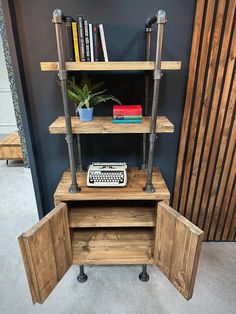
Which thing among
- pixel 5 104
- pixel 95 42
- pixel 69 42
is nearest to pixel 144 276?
pixel 95 42

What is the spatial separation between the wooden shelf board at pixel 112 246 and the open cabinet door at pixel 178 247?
0.16 m

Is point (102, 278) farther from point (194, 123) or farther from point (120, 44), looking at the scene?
point (120, 44)

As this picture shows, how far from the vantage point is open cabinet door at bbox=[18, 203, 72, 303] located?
3.55 ft

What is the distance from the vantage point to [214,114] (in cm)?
158

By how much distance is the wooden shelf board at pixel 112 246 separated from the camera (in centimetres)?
151

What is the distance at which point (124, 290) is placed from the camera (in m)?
1.62

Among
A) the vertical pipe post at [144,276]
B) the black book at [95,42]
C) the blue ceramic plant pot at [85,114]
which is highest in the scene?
the black book at [95,42]

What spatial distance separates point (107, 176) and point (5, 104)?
167 inches

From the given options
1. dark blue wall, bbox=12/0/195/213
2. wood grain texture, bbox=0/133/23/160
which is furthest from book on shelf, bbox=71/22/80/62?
wood grain texture, bbox=0/133/23/160

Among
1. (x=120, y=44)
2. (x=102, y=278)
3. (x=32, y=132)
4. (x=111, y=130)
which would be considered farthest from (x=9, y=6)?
(x=102, y=278)

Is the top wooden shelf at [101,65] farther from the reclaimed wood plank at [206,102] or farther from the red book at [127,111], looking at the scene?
the reclaimed wood plank at [206,102]

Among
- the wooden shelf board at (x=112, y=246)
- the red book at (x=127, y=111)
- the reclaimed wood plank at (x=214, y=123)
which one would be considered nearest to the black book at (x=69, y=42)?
the red book at (x=127, y=111)

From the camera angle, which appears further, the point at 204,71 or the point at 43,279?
the point at 204,71

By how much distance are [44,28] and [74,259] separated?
1588mm
